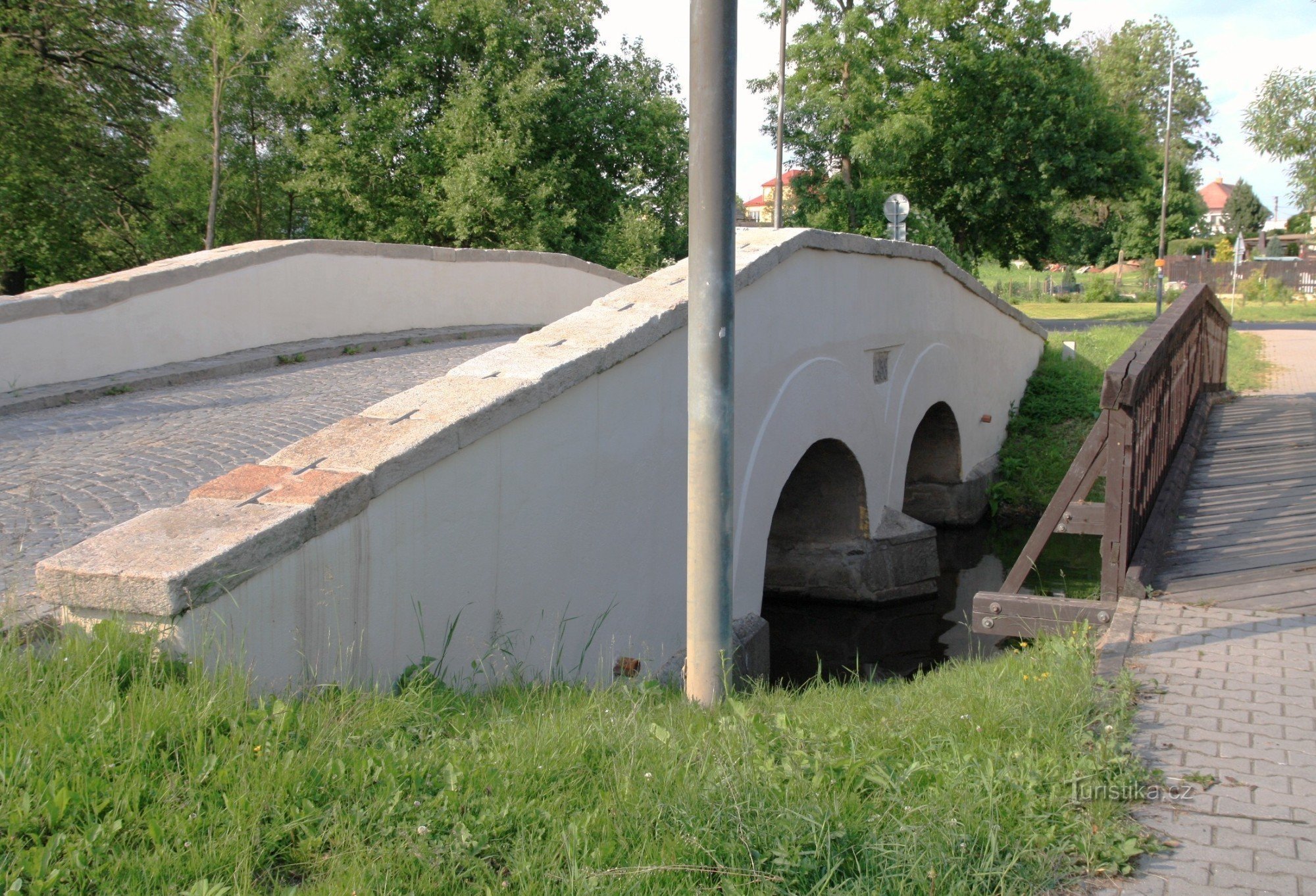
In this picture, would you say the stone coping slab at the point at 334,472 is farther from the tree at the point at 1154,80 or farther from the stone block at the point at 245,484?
the tree at the point at 1154,80

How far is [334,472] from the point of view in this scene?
3.95 meters

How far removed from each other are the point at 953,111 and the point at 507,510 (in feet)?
90.8

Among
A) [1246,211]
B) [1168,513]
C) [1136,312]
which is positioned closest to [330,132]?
[1168,513]

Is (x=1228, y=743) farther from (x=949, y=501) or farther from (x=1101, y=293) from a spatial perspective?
(x=1101, y=293)

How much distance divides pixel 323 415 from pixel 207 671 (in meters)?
4.48

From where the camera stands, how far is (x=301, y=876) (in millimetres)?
2490

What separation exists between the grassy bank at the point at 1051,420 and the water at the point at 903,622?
164 centimetres

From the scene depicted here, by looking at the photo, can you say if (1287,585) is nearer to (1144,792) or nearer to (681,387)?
(1144,792)

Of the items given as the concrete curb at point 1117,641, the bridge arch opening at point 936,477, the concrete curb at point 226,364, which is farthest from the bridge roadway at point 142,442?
the bridge arch opening at point 936,477

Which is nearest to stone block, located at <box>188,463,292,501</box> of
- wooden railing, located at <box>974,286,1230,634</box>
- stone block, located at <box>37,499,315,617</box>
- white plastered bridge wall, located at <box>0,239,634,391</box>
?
stone block, located at <box>37,499,315,617</box>

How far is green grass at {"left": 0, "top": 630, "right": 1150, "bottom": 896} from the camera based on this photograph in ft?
8.10

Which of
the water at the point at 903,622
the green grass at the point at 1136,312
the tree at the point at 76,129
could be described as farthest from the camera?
the green grass at the point at 1136,312

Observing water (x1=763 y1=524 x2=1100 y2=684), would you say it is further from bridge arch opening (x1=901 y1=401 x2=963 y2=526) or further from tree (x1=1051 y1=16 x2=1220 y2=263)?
tree (x1=1051 y1=16 x2=1220 y2=263)

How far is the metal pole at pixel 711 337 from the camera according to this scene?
3705 mm
